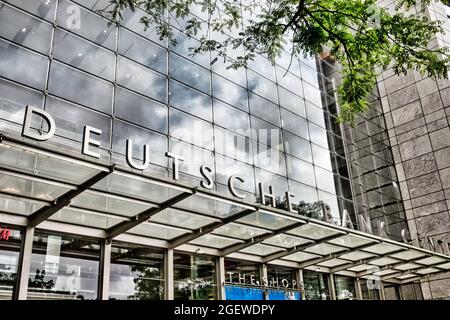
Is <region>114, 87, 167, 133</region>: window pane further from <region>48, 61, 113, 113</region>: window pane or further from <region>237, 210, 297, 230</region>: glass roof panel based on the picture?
<region>237, 210, 297, 230</region>: glass roof panel

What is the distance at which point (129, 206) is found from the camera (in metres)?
10.2

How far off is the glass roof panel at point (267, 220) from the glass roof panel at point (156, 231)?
1.81 meters

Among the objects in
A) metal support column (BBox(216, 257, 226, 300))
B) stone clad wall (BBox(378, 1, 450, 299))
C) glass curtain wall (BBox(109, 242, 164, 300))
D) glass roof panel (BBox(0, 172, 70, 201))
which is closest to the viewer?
glass roof panel (BBox(0, 172, 70, 201))

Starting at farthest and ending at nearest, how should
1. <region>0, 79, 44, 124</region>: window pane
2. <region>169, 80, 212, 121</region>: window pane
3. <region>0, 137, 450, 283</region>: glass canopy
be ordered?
<region>169, 80, 212, 121</region>: window pane < <region>0, 79, 44, 124</region>: window pane < <region>0, 137, 450, 283</region>: glass canopy

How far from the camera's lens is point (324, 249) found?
50.3ft

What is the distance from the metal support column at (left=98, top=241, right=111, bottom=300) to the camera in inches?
423

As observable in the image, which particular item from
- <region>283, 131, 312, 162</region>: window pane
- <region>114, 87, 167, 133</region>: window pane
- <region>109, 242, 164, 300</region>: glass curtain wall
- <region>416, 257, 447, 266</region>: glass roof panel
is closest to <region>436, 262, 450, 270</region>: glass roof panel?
<region>416, 257, 447, 266</region>: glass roof panel

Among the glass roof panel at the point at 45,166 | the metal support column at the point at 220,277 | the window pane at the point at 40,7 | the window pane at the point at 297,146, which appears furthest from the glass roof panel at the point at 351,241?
the window pane at the point at 40,7

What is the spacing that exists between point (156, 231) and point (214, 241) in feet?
7.13

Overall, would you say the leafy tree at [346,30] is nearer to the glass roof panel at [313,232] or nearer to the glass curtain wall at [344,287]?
the glass roof panel at [313,232]

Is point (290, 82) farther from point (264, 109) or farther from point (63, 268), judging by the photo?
point (63, 268)

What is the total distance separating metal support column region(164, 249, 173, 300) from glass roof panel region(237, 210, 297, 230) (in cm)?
243
